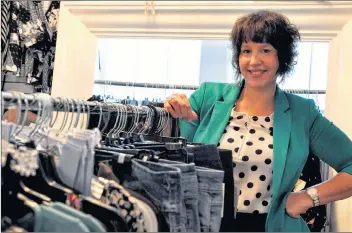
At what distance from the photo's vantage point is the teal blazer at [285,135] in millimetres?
1021

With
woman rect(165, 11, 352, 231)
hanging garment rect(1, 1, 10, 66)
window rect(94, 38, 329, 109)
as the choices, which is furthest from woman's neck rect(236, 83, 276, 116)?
hanging garment rect(1, 1, 10, 66)

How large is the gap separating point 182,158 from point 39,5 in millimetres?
1218

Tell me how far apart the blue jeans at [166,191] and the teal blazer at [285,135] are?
1.43 feet

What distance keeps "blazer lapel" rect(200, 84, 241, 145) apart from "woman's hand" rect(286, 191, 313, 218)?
0.26m

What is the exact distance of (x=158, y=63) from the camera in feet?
5.51

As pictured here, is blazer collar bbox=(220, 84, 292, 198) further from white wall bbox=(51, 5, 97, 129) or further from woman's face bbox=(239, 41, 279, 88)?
white wall bbox=(51, 5, 97, 129)

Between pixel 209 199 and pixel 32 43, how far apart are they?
1.26 metres

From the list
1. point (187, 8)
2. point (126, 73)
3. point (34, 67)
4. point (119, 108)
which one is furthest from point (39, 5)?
point (119, 108)

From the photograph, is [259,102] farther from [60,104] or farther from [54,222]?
[54,222]

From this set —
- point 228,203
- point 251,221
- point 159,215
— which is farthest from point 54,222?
point 251,221

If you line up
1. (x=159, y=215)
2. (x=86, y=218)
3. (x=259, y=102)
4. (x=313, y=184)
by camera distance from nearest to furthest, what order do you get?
(x=86, y=218)
(x=159, y=215)
(x=259, y=102)
(x=313, y=184)

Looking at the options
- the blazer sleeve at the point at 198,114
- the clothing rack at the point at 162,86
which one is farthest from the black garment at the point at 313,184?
the blazer sleeve at the point at 198,114

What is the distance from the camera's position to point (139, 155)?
72 centimetres

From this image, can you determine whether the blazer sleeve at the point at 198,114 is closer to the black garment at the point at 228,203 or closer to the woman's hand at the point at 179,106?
the woman's hand at the point at 179,106
